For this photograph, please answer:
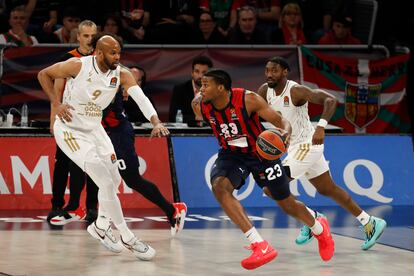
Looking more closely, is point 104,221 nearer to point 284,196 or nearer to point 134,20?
point 284,196

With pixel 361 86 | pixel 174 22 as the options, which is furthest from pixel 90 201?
Result: pixel 361 86

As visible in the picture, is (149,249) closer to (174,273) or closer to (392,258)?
(174,273)

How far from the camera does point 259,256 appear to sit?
9.21m

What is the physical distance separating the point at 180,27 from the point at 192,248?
635 cm

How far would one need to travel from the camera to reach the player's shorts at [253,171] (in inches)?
382

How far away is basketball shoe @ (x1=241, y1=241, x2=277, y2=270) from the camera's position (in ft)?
30.0

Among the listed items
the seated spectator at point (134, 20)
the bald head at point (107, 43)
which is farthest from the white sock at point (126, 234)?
the seated spectator at point (134, 20)

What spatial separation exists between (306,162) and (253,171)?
46.7 inches

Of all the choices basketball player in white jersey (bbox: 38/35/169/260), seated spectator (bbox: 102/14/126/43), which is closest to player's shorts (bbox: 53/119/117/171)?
basketball player in white jersey (bbox: 38/35/169/260)

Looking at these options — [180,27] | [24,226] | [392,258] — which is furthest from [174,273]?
[180,27]

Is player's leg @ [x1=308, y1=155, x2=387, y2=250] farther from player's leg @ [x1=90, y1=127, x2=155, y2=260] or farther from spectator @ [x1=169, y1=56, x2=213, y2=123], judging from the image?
spectator @ [x1=169, y1=56, x2=213, y2=123]

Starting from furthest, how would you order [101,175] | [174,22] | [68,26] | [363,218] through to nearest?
[174,22]
[68,26]
[363,218]
[101,175]

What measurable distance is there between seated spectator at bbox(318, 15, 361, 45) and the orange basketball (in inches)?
312

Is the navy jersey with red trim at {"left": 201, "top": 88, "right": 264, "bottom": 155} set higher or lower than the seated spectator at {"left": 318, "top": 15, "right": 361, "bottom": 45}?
higher
